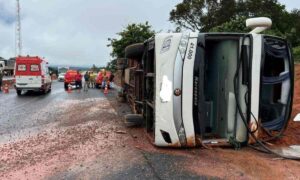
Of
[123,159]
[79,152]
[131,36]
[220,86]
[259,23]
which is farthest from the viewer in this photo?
[131,36]

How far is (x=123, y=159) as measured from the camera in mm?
6645

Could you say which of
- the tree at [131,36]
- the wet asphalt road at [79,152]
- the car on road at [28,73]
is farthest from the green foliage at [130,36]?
the wet asphalt road at [79,152]

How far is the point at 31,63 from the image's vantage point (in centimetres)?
2439

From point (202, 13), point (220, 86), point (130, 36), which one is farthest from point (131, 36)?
point (220, 86)

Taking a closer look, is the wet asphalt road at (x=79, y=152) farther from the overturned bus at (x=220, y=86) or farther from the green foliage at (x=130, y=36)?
the green foliage at (x=130, y=36)

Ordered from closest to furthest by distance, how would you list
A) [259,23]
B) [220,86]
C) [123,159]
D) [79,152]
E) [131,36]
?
1. [123,159]
2. [79,152]
3. [259,23]
4. [220,86]
5. [131,36]

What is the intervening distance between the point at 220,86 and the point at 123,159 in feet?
9.08

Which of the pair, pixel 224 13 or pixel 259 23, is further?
pixel 224 13

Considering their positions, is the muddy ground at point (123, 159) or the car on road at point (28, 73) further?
the car on road at point (28, 73)

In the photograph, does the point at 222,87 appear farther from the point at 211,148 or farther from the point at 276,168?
the point at 276,168

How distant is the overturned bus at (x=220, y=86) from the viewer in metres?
7.12

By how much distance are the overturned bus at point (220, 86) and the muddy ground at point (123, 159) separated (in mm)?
394

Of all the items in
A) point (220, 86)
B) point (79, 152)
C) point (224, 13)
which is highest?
point (224, 13)

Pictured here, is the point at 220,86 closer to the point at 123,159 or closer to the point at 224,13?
the point at 123,159
